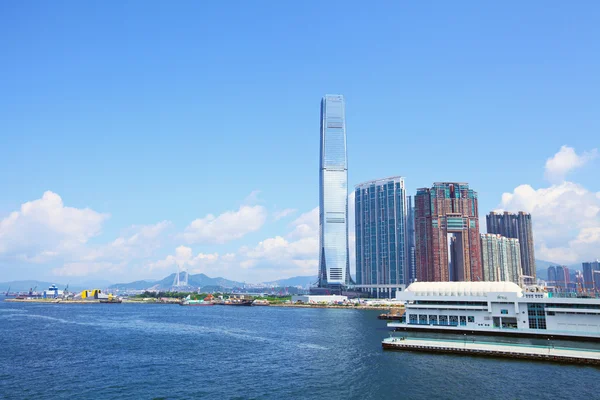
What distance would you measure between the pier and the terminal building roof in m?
18.9

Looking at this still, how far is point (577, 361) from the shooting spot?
6103cm

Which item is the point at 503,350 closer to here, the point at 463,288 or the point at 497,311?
the point at 497,311

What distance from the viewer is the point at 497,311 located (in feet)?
277

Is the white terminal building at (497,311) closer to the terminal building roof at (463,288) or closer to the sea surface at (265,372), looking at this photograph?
the terminal building roof at (463,288)

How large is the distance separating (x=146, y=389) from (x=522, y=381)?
44.8 meters

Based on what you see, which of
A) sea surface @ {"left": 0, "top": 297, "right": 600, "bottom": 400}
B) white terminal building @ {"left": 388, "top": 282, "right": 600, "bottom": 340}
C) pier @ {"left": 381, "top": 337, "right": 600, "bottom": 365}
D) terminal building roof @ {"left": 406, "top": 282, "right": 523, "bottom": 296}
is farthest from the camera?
terminal building roof @ {"left": 406, "top": 282, "right": 523, "bottom": 296}

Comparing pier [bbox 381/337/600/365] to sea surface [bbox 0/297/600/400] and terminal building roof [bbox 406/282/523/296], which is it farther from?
terminal building roof [bbox 406/282/523/296]

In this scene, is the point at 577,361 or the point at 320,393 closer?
the point at 320,393

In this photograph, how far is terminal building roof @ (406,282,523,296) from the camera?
8738 cm

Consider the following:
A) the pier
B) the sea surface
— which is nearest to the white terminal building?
the sea surface

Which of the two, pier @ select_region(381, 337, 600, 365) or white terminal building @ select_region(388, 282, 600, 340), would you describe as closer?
pier @ select_region(381, 337, 600, 365)

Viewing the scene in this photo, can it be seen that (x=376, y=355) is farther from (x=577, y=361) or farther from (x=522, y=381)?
(x=577, y=361)

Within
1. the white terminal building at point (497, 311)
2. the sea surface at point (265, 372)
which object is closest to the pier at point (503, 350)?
the sea surface at point (265, 372)

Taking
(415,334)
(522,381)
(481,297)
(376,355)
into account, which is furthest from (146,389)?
(481,297)
